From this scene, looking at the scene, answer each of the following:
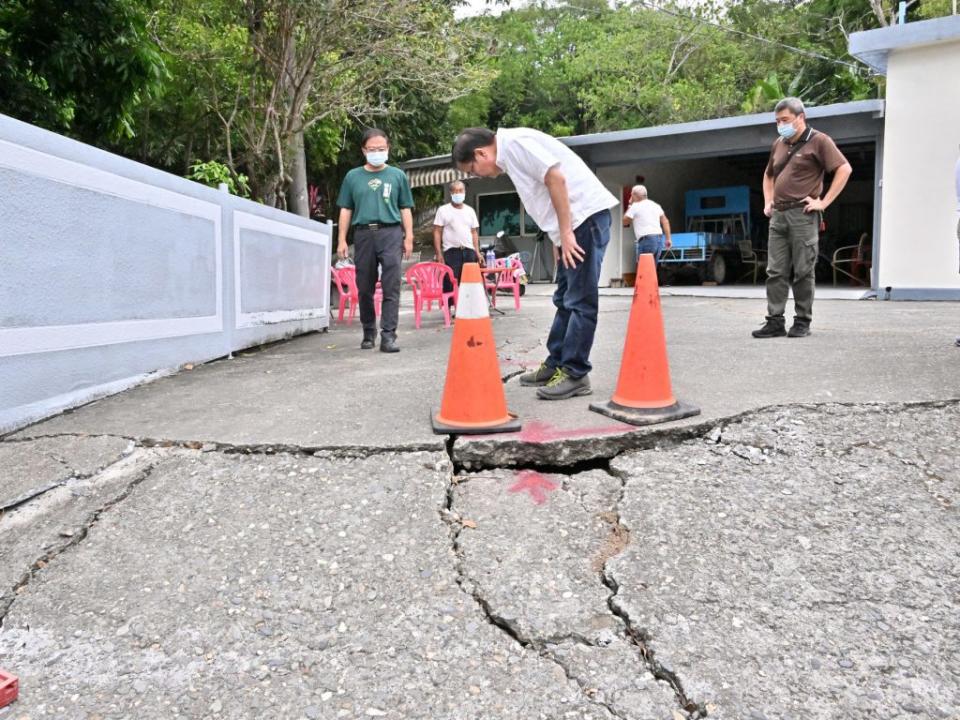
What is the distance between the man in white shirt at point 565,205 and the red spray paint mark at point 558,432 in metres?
0.56

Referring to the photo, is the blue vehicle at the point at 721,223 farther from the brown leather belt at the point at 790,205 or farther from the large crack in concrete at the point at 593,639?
the large crack in concrete at the point at 593,639

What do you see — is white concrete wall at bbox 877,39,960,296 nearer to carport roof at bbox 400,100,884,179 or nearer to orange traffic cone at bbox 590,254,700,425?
carport roof at bbox 400,100,884,179

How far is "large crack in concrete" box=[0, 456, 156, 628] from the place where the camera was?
2.29 metres

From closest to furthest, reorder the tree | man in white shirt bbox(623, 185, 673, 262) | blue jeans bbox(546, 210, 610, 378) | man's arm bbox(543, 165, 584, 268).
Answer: man's arm bbox(543, 165, 584, 268)
blue jeans bbox(546, 210, 610, 378)
man in white shirt bbox(623, 185, 673, 262)
the tree

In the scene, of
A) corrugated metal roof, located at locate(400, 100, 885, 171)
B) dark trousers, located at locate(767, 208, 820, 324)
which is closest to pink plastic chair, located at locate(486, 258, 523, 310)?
dark trousers, located at locate(767, 208, 820, 324)

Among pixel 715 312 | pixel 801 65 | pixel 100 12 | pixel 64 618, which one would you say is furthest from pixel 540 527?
pixel 801 65

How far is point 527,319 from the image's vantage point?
8641 mm

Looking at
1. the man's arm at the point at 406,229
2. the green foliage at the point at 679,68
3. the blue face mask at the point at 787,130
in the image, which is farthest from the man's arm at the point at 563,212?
the green foliage at the point at 679,68

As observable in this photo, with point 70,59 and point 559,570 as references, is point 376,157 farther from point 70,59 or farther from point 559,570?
point 559,570

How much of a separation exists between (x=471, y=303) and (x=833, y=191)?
3409 millimetres

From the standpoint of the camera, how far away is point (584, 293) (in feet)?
12.3

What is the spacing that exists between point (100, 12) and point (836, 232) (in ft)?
70.9

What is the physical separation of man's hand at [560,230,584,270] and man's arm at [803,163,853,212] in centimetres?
259

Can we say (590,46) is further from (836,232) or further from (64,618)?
(64,618)
